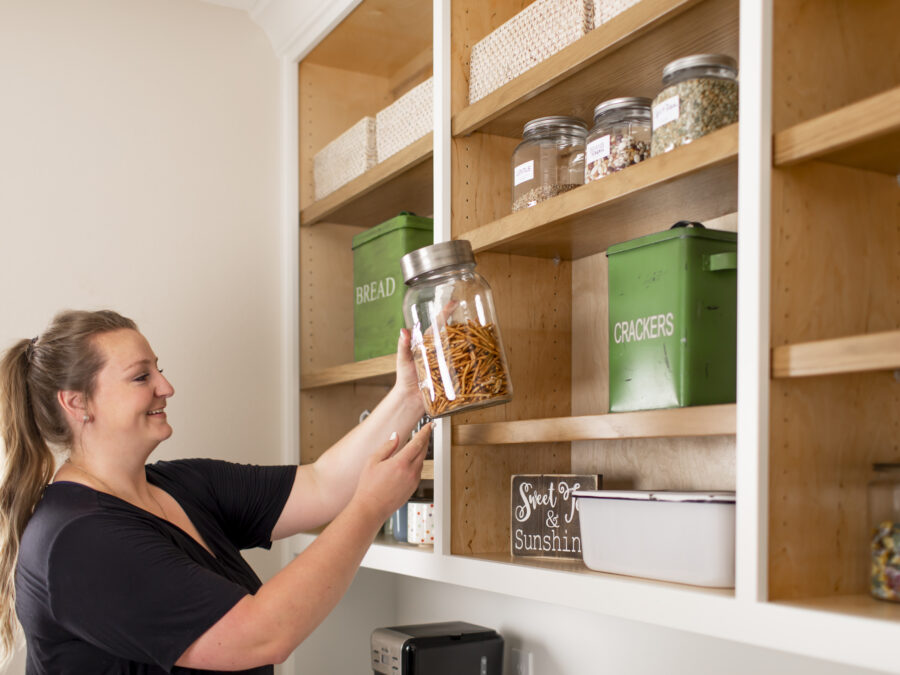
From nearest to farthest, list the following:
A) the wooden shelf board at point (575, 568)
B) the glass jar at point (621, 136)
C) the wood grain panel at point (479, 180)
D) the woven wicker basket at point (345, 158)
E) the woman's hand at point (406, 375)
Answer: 1. the wooden shelf board at point (575, 568)
2. the glass jar at point (621, 136)
3. the woman's hand at point (406, 375)
4. the wood grain panel at point (479, 180)
5. the woven wicker basket at point (345, 158)

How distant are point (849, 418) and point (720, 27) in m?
0.61

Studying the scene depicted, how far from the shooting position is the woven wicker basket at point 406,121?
209 cm

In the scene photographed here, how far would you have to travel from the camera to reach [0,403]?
169cm

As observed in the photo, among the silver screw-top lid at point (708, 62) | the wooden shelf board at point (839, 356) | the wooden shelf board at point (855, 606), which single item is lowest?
the wooden shelf board at point (855, 606)

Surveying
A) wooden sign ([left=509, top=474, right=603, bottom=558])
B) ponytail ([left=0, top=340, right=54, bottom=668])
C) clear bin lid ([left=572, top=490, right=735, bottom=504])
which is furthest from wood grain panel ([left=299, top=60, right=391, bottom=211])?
clear bin lid ([left=572, top=490, right=735, bottom=504])

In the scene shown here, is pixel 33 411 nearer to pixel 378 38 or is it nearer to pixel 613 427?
pixel 613 427

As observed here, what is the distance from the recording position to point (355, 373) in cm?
232

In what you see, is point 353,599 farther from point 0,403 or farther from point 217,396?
point 0,403

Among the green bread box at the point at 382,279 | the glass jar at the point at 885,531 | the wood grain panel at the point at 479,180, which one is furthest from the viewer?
the green bread box at the point at 382,279

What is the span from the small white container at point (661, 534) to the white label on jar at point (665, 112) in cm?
55

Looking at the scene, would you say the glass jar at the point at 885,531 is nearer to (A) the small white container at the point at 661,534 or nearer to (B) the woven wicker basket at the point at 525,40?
(A) the small white container at the point at 661,534

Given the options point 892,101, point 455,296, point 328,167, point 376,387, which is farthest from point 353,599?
point 892,101

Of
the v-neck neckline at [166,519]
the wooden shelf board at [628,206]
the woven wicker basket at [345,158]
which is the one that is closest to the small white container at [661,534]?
the wooden shelf board at [628,206]

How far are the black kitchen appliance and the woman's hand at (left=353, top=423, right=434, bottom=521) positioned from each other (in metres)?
0.62
